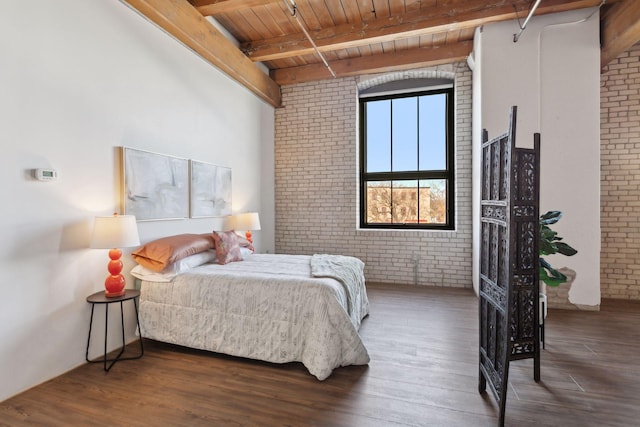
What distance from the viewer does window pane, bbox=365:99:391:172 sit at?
17.8ft

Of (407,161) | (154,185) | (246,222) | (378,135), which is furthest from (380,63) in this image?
(154,185)

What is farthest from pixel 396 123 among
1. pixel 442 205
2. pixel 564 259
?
pixel 564 259

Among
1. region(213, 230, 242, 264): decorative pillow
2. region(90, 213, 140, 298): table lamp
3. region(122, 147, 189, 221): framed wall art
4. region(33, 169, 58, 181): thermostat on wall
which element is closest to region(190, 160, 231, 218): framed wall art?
region(122, 147, 189, 221): framed wall art

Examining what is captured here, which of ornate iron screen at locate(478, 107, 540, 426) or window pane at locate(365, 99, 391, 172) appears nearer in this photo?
ornate iron screen at locate(478, 107, 540, 426)

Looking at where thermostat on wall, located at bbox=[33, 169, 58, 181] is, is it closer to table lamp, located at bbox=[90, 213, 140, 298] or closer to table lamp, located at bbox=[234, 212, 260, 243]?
table lamp, located at bbox=[90, 213, 140, 298]

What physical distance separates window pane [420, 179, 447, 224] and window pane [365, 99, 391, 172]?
27.8 inches

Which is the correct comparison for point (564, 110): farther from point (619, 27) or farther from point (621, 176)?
point (621, 176)

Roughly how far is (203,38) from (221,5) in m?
0.42

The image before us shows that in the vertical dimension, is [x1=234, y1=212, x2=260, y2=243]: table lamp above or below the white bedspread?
above

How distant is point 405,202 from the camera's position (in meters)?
5.32

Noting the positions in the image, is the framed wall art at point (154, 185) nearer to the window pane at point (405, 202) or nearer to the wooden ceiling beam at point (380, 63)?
the wooden ceiling beam at point (380, 63)

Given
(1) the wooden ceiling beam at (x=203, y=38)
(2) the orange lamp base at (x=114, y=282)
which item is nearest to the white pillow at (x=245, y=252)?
(2) the orange lamp base at (x=114, y=282)

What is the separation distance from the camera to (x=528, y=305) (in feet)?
6.83

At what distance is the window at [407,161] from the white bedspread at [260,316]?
2750mm
